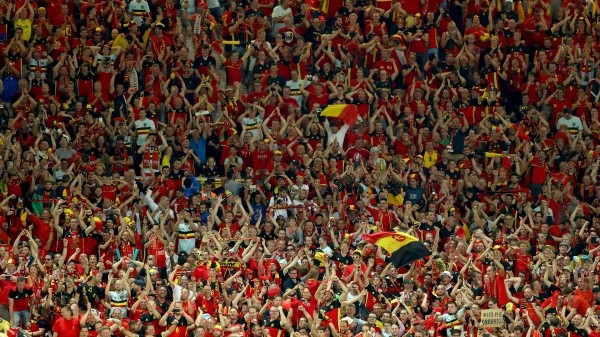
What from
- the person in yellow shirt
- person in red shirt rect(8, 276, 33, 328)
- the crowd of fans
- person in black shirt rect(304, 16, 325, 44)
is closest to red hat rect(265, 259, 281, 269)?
the crowd of fans

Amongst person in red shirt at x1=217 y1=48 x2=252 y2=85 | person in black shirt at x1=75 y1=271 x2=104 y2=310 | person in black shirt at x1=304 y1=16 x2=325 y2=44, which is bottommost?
person in black shirt at x1=75 y1=271 x2=104 y2=310

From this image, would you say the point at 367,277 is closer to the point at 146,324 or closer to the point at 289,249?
the point at 289,249

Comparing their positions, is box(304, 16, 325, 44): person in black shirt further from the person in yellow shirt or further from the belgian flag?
the belgian flag

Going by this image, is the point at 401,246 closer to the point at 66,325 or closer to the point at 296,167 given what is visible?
the point at 296,167

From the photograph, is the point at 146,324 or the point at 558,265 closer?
the point at 146,324

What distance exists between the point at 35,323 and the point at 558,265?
987 centimetres

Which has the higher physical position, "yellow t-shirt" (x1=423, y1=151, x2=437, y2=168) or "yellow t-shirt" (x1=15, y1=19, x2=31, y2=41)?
"yellow t-shirt" (x1=15, y1=19, x2=31, y2=41)

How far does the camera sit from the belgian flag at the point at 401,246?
34219 mm

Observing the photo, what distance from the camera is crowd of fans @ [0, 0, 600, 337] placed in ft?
109

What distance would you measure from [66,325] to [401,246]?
6548 mm

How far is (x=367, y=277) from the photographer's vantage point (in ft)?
112

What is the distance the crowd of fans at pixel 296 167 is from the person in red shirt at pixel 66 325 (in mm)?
34

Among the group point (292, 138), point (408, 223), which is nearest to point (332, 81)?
point (292, 138)

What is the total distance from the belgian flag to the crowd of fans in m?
0.36
